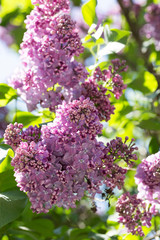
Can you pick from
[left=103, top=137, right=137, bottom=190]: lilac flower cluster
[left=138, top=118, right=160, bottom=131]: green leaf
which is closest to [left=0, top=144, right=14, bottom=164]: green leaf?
[left=103, top=137, right=137, bottom=190]: lilac flower cluster

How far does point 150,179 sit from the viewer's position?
1.60 m

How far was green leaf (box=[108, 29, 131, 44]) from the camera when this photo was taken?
2.06 metres

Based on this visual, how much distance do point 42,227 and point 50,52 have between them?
4.53ft

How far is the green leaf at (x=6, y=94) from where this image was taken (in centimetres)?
213

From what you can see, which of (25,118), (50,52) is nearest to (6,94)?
(25,118)

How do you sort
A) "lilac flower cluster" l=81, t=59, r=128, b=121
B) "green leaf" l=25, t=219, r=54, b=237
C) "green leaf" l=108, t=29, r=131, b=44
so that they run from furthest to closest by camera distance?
"green leaf" l=25, t=219, r=54, b=237
"green leaf" l=108, t=29, r=131, b=44
"lilac flower cluster" l=81, t=59, r=128, b=121

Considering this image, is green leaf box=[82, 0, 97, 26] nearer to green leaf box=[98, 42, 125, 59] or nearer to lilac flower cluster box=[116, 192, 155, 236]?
green leaf box=[98, 42, 125, 59]

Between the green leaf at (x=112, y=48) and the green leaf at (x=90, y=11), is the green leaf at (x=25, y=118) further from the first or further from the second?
the green leaf at (x=90, y=11)

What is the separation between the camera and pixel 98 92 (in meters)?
1.90

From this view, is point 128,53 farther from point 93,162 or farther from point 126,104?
point 93,162

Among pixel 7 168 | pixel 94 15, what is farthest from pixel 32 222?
pixel 94 15

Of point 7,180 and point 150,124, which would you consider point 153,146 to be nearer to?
point 150,124

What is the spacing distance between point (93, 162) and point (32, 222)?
117cm

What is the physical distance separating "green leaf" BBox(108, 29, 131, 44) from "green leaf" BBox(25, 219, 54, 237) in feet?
4.67
